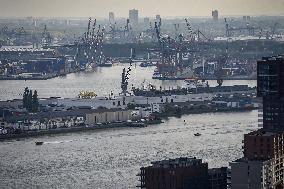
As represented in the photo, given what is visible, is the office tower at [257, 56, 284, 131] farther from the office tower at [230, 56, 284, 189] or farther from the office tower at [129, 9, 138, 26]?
the office tower at [129, 9, 138, 26]

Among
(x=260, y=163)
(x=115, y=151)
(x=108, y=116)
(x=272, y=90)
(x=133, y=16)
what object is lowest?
(x=115, y=151)

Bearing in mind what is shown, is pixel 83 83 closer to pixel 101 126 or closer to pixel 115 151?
pixel 101 126

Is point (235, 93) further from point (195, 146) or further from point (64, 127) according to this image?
point (195, 146)

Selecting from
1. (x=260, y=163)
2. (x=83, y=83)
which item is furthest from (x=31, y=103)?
(x=260, y=163)

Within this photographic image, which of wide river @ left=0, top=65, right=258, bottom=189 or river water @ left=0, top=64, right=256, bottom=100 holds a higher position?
river water @ left=0, top=64, right=256, bottom=100

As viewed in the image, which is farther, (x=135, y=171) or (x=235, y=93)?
(x=235, y=93)

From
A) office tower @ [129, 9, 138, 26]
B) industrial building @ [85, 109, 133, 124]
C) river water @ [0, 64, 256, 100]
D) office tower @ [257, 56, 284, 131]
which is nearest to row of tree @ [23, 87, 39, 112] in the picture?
industrial building @ [85, 109, 133, 124]

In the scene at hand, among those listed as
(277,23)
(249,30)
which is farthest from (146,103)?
(249,30)

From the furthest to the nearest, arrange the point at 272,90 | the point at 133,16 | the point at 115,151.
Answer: the point at 133,16, the point at 115,151, the point at 272,90
